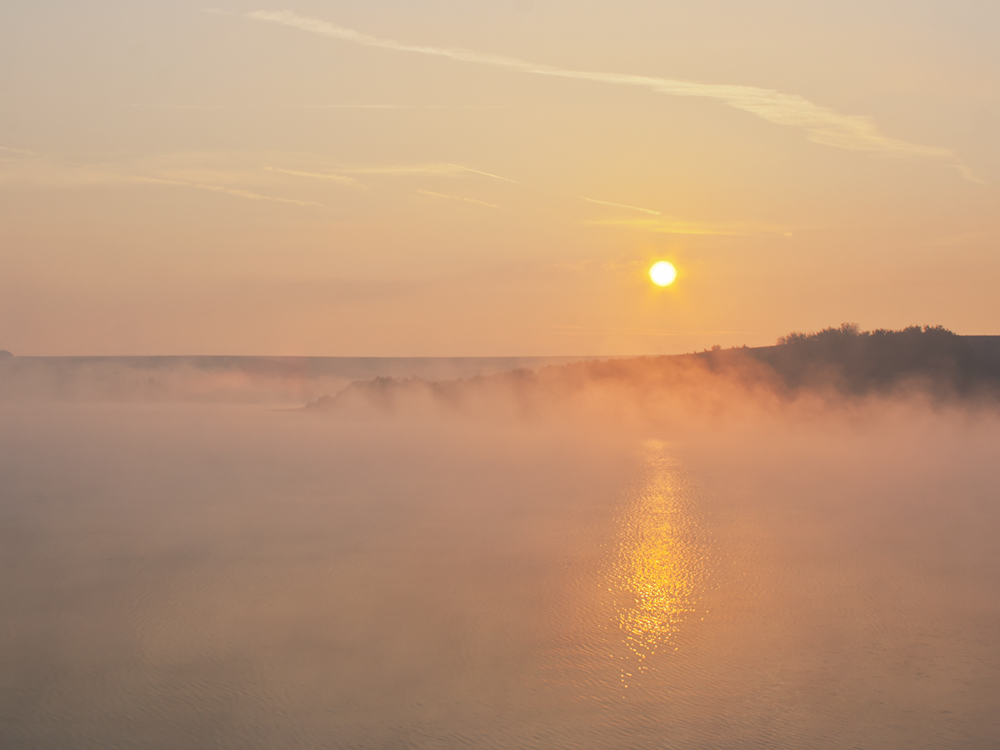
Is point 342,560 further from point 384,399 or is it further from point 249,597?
point 384,399

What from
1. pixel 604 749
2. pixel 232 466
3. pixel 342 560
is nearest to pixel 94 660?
pixel 342 560

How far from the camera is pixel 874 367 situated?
1088 inches

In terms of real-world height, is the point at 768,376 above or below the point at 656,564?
above

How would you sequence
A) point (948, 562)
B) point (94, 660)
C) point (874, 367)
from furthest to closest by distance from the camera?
1. point (874, 367)
2. point (948, 562)
3. point (94, 660)

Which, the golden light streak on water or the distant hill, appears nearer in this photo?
the golden light streak on water

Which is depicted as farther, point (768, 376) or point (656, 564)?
point (768, 376)

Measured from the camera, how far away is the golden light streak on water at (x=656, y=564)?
29.2ft

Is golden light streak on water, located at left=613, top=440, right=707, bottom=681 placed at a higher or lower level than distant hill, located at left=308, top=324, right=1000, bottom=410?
lower

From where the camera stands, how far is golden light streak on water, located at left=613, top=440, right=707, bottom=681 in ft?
29.2

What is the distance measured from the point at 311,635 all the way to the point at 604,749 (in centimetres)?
358

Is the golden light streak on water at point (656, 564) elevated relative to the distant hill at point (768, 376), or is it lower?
lower

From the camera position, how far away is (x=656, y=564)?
11352 millimetres

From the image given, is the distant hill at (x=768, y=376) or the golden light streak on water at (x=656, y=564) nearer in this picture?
the golden light streak on water at (x=656, y=564)

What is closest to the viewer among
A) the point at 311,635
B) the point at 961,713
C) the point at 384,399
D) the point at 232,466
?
the point at 961,713
